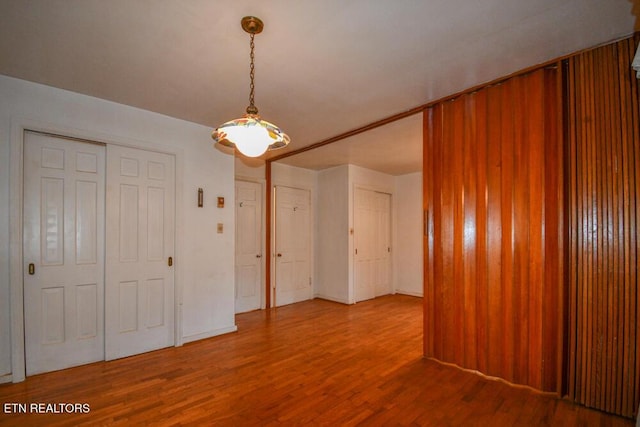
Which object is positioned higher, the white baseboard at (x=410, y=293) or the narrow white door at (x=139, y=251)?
the narrow white door at (x=139, y=251)

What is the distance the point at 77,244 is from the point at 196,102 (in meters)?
1.85

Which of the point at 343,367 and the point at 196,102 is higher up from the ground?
the point at 196,102

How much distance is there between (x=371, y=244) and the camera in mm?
6223

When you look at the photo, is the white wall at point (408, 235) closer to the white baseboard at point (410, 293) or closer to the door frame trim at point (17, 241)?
the white baseboard at point (410, 293)

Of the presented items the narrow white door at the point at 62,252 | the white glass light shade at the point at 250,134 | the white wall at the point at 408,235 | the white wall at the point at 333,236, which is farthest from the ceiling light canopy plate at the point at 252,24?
the white wall at the point at 408,235

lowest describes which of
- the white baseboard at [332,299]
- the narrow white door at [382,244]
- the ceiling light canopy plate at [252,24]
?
the white baseboard at [332,299]

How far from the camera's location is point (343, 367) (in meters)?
2.95

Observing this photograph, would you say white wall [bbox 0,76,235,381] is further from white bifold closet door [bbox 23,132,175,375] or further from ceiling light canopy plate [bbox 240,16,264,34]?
ceiling light canopy plate [bbox 240,16,264,34]

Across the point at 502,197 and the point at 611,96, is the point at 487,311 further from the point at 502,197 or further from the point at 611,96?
the point at 611,96

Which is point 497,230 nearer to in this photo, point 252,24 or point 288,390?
point 288,390

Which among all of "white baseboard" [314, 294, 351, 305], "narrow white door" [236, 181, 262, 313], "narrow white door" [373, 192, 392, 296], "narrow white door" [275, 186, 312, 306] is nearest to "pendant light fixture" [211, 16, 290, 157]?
"narrow white door" [236, 181, 262, 313]

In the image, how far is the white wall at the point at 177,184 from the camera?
2.62 meters

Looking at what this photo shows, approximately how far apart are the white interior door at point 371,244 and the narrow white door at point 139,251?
3.37m

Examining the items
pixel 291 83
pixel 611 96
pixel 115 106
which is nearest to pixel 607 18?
pixel 611 96
